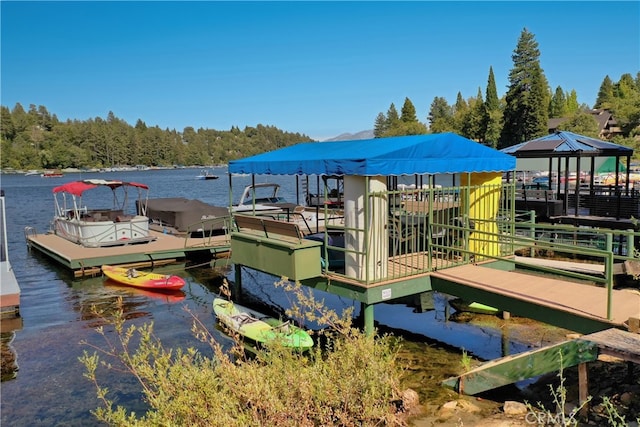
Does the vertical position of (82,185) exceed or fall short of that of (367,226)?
it exceeds it

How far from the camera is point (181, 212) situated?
2434 centimetres

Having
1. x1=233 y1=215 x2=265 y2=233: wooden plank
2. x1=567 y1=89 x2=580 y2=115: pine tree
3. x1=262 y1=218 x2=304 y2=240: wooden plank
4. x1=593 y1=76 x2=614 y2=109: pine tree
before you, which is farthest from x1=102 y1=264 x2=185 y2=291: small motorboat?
x1=593 y1=76 x2=614 y2=109: pine tree

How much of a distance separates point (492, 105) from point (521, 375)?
3540 inches

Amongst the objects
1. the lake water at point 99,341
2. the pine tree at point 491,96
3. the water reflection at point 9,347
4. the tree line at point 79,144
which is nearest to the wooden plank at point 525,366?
the lake water at point 99,341

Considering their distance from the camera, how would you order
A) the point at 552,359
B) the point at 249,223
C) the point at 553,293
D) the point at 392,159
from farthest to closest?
the point at 249,223 → the point at 392,159 → the point at 553,293 → the point at 552,359

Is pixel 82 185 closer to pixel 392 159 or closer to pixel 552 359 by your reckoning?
pixel 392 159

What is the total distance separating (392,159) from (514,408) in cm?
438

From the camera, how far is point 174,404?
4816mm

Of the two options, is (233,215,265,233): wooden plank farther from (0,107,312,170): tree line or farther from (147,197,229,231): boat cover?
(0,107,312,170): tree line

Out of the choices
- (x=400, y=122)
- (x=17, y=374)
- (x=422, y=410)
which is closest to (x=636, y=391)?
(x=422, y=410)

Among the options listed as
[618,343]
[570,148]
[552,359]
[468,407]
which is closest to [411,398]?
[468,407]

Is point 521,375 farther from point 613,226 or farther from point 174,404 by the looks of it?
Result: point 613,226

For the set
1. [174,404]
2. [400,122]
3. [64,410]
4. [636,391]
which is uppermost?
[400,122]

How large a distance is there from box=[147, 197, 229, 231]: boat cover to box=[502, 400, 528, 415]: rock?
58.7 feet
